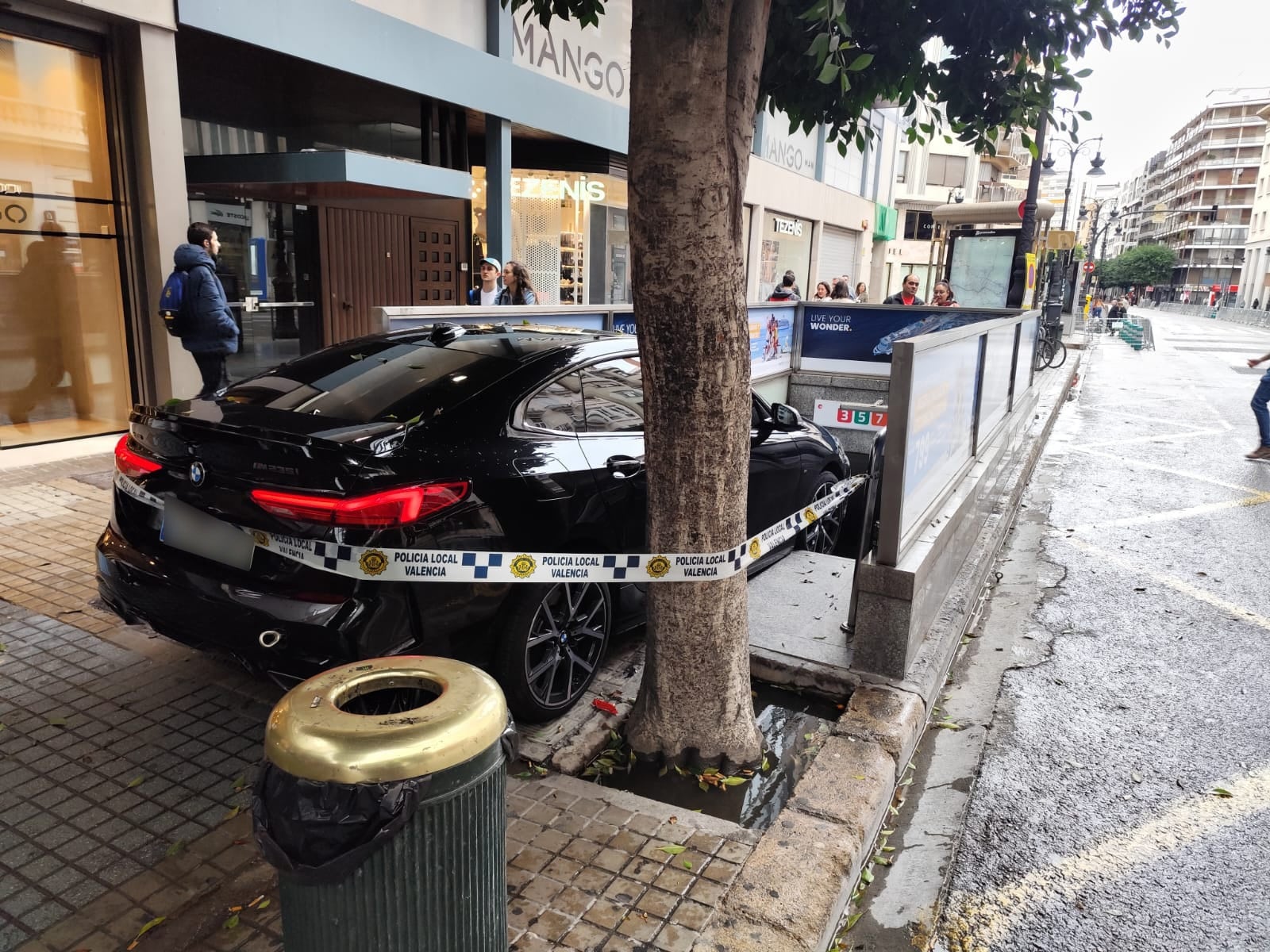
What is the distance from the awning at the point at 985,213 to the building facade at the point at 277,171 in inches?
232

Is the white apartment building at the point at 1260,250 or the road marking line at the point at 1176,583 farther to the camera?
the white apartment building at the point at 1260,250

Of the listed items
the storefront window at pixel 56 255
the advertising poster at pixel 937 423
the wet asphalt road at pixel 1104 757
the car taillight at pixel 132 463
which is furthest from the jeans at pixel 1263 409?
the storefront window at pixel 56 255

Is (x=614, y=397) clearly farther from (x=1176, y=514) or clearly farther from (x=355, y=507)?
(x=1176, y=514)

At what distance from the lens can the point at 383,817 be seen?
5.98 feet

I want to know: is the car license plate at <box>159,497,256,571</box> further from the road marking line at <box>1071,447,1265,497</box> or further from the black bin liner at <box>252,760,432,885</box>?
the road marking line at <box>1071,447,1265,497</box>

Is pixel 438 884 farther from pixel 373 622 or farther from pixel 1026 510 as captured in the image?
pixel 1026 510

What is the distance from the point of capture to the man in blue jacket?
7488 mm

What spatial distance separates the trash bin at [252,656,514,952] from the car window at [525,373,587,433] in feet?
6.17

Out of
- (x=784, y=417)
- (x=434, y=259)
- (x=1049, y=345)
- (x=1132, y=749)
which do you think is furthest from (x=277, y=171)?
(x=1049, y=345)

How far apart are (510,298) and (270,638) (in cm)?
730

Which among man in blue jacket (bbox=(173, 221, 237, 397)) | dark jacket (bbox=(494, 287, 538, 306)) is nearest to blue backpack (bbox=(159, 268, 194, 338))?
man in blue jacket (bbox=(173, 221, 237, 397))

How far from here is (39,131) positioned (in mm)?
7891

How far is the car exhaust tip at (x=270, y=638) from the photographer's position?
10.3ft

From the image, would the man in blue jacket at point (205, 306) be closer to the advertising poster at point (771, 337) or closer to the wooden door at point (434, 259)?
the advertising poster at point (771, 337)
